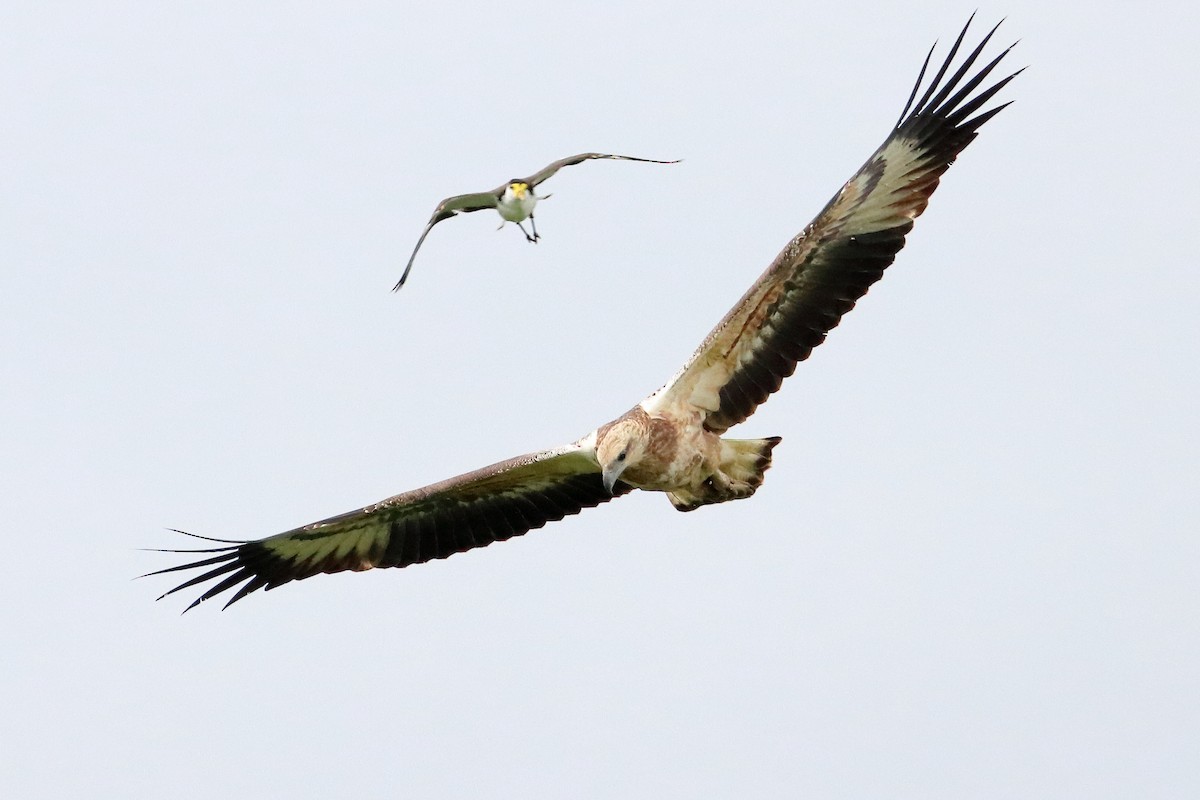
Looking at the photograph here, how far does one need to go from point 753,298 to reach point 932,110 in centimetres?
163

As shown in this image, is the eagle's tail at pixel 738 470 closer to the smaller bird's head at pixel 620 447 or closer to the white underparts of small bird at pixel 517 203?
the smaller bird's head at pixel 620 447

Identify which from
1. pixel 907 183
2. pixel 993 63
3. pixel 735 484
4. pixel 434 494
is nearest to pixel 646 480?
pixel 735 484

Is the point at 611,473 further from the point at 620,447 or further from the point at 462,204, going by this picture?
the point at 462,204

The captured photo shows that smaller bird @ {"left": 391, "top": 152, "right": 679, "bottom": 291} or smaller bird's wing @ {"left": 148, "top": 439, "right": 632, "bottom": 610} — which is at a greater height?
smaller bird @ {"left": 391, "top": 152, "right": 679, "bottom": 291}

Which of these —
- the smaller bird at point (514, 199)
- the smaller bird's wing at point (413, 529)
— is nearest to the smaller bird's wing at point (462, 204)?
the smaller bird at point (514, 199)

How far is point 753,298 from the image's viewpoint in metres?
12.4

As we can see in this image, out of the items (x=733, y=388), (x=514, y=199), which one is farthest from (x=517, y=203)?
(x=733, y=388)

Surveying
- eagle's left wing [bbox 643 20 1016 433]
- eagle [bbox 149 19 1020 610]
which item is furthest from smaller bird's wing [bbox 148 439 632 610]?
eagle's left wing [bbox 643 20 1016 433]

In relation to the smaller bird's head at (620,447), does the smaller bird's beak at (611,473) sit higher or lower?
lower

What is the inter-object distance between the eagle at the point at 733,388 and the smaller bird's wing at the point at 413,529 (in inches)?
0.5

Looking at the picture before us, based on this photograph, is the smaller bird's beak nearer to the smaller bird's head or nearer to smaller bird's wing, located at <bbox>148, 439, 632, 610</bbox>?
→ the smaller bird's head

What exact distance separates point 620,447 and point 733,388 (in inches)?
40.7

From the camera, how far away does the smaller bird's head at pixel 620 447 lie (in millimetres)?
12148

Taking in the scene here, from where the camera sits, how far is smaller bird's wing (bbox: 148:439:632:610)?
13.4 metres
